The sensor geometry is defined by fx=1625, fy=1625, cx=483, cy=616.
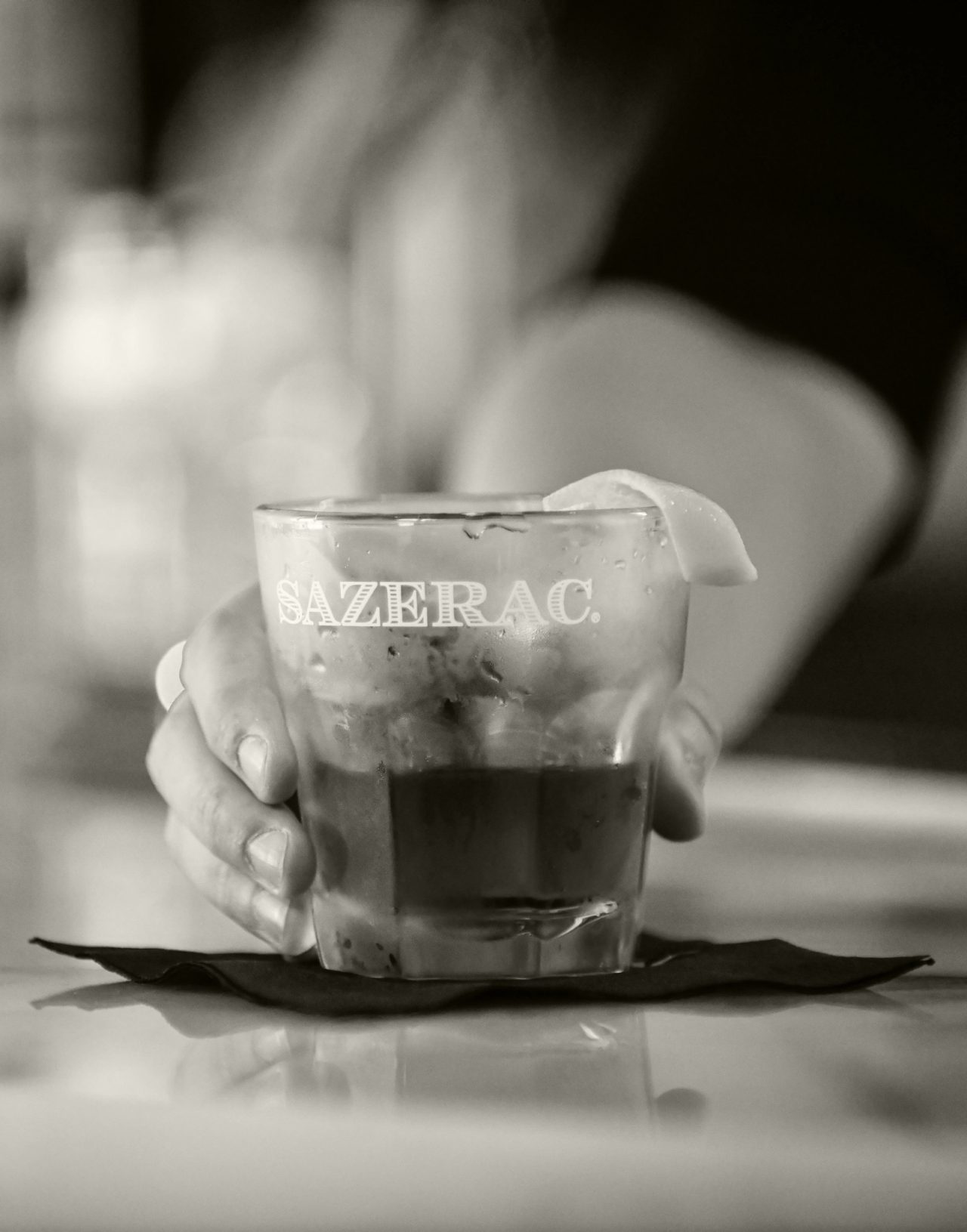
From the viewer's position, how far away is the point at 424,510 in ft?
2.91

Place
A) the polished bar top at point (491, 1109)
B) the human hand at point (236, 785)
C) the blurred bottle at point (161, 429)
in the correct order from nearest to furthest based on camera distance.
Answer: the polished bar top at point (491, 1109)
the human hand at point (236, 785)
the blurred bottle at point (161, 429)

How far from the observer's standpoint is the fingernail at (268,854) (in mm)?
806

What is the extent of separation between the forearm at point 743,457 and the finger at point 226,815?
44.5 inches

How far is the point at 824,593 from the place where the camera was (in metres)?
2.12

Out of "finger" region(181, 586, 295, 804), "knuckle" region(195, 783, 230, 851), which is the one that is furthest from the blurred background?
"knuckle" region(195, 783, 230, 851)

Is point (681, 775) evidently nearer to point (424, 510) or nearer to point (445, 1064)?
point (424, 510)

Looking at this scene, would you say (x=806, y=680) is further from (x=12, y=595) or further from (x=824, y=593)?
(x=12, y=595)

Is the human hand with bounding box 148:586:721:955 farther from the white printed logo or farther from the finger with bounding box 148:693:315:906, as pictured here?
the white printed logo

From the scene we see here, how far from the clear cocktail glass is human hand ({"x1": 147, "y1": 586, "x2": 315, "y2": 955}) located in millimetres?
26

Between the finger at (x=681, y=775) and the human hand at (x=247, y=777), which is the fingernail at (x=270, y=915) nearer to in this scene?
the human hand at (x=247, y=777)

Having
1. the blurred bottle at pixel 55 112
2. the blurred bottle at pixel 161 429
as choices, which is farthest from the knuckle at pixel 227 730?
the blurred bottle at pixel 55 112

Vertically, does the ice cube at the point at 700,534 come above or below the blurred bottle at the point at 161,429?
above

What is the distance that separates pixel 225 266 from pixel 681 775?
2573 millimetres

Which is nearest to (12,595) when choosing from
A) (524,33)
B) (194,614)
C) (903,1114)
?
(194,614)
